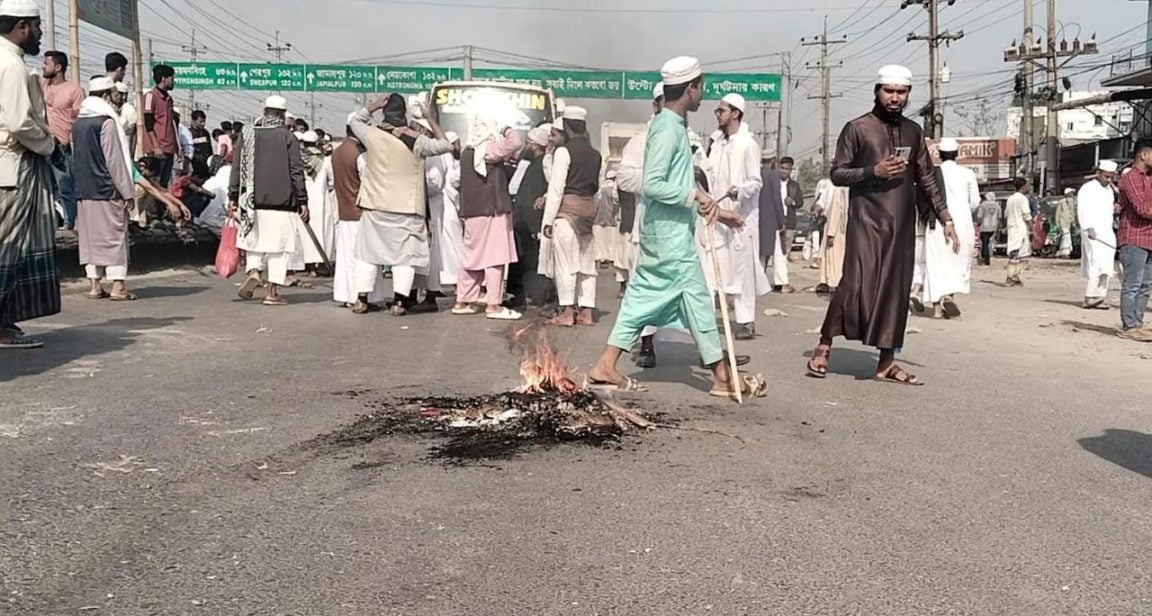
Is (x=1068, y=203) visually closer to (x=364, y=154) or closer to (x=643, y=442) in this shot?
(x=364, y=154)

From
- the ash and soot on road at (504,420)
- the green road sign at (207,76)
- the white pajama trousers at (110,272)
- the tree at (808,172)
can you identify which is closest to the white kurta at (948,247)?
the ash and soot on road at (504,420)

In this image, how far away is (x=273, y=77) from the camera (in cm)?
4231

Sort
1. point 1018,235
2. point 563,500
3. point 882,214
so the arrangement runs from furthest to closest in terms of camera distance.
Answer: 1. point 1018,235
2. point 882,214
3. point 563,500

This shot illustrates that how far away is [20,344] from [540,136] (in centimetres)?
520

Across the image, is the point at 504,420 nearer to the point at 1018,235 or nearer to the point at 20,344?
the point at 20,344

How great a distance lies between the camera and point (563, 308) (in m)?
9.97

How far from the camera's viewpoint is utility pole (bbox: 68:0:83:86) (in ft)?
46.1

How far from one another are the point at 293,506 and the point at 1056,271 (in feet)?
70.5

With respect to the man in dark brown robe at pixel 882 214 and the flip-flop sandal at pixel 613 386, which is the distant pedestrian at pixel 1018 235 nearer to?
the man in dark brown robe at pixel 882 214

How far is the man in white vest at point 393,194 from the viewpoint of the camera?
9.91 m

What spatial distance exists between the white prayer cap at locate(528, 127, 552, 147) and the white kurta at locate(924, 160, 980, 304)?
4.05m

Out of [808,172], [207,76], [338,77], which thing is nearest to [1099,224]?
[338,77]

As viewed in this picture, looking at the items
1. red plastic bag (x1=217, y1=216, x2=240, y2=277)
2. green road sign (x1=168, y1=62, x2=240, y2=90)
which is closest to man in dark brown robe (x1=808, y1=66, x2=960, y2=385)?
red plastic bag (x1=217, y1=216, x2=240, y2=277)

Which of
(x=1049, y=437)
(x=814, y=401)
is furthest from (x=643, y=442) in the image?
(x=1049, y=437)
